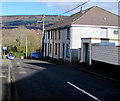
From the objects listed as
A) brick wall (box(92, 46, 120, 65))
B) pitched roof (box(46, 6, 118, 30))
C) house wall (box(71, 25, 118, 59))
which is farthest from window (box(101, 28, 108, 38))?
brick wall (box(92, 46, 120, 65))

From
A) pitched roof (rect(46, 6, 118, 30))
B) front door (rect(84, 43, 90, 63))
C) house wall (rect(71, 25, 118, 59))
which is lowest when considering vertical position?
front door (rect(84, 43, 90, 63))

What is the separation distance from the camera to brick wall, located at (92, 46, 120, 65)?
18.9 m

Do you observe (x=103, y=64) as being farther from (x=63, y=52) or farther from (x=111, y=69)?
(x=63, y=52)

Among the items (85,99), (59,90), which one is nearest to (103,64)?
(59,90)

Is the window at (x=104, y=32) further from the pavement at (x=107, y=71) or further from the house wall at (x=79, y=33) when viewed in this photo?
the pavement at (x=107, y=71)

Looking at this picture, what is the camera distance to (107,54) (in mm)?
20766

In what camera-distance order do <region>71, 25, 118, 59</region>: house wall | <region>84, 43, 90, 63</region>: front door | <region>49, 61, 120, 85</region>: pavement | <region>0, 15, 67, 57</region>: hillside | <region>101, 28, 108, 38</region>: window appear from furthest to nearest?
1. <region>0, 15, 67, 57</region>: hillside
2. <region>101, 28, 108, 38</region>: window
3. <region>71, 25, 118, 59</region>: house wall
4. <region>84, 43, 90, 63</region>: front door
5. <region>49, 61, 120, 85</region>: pavement

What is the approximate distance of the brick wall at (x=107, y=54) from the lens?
18919mm

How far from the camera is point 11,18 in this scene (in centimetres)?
7181

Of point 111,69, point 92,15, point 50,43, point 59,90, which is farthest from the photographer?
point 50,43

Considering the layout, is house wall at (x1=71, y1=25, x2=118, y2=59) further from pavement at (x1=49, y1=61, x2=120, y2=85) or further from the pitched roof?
pavement at (x1=49, y1=61, x2=120, y2=85)

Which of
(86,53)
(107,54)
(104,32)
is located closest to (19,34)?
(104,32)

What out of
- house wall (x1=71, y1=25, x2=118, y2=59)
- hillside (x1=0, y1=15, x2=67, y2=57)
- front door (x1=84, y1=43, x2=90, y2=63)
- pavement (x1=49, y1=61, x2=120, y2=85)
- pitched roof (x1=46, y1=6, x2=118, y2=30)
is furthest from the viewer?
hillside (x1=0, y1=15, x2=67, y2=57)

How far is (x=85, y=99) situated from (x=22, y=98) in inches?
98.2
